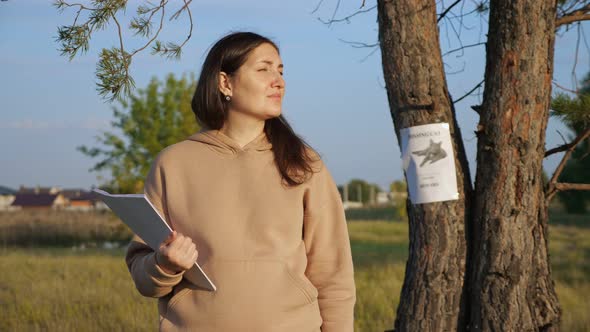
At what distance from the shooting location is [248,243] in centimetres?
262

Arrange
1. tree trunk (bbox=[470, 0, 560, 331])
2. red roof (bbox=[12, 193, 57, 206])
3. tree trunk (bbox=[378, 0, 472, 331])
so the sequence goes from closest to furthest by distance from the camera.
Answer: tree trunk (bbox=[470, 0, 560, 331]) < tree trunk (bbox=[378, 0, 472, 331]) < red roof (bbox=[12, 193, 57, 206])

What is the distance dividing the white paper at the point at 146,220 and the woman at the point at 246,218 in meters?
0.04

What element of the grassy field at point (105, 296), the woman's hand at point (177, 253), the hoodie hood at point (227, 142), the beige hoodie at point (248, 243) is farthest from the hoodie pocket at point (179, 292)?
the grassy field at point (105, 296)

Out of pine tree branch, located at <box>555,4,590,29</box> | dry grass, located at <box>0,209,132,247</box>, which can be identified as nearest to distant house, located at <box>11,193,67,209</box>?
dry grass, located at <box>0,209,132,247</box>

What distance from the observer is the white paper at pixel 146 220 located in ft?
7.97

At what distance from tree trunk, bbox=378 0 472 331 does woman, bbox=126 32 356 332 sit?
5.76ft

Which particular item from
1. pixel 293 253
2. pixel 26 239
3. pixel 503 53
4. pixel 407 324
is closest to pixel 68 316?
pixel 407 324

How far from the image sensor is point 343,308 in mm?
2719

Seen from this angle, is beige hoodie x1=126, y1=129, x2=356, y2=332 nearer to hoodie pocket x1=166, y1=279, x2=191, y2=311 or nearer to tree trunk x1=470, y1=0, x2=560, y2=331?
hoodie pocket x1=166, y1=279, x2=191, y2=311

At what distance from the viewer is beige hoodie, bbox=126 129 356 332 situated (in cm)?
258

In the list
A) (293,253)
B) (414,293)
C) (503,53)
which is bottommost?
(414,293)

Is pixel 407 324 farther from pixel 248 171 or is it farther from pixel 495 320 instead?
pixel 248 171

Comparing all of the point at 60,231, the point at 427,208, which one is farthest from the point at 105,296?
the point at 60,231

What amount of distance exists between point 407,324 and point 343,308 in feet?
6.27
